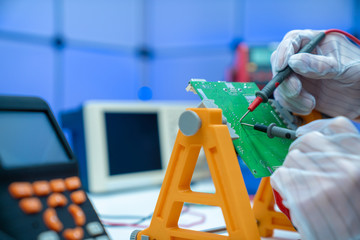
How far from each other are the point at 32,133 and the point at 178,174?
192mm

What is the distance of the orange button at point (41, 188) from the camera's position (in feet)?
1.20

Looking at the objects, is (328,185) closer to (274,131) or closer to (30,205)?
(274,131)

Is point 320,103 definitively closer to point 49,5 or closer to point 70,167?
point 70,167

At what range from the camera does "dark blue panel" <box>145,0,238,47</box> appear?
5.93 feet

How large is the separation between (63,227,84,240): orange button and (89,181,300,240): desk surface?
0.83ft

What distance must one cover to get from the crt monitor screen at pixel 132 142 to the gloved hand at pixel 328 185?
762 millimetres

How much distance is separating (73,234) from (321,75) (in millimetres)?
407

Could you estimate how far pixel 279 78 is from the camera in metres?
0.54

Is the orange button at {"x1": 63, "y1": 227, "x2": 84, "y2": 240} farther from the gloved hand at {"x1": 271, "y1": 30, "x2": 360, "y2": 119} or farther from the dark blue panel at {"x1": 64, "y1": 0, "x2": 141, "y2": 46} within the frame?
the dark blue panel at {"x1": 64, "y1": 0, "x2": 141, "y2": 46}

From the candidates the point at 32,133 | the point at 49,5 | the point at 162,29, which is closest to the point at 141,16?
the point at 162,29

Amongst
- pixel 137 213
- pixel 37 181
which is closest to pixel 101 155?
pixel 137 213

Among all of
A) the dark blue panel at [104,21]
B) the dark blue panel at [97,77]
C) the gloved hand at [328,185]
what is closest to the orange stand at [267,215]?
the gloved hand at [328,185]

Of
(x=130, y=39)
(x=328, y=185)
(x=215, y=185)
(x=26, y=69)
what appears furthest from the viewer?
(x=130, y=39)

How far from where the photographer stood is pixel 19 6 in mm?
1535
